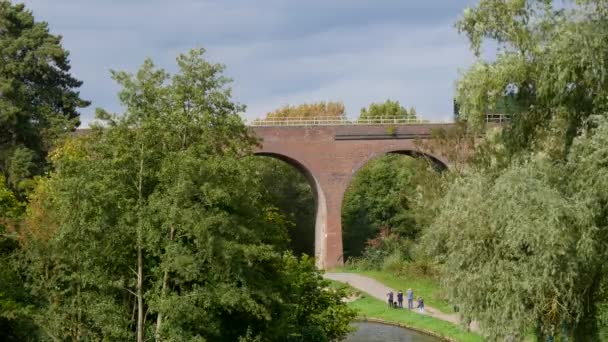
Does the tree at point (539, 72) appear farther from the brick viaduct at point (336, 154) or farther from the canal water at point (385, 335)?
the brick viaduct at point (336, 154)

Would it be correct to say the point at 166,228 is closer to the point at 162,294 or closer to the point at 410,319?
the point at 162,294

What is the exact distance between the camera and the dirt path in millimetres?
28141

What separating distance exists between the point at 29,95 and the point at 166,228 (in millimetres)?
20140

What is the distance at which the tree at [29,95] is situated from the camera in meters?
29.6

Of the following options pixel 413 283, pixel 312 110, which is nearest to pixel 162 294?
pixel 413 283

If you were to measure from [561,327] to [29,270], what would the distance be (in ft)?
35.1

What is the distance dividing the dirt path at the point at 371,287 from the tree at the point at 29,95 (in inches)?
520

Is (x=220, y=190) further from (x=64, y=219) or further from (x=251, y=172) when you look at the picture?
(x=64, y=219)

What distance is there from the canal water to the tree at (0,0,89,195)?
45.6 ft

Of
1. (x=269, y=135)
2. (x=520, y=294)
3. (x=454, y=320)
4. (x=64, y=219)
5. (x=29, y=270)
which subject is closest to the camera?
(x=520, y=294)

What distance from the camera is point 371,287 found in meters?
34.8

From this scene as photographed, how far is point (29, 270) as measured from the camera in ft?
52.7

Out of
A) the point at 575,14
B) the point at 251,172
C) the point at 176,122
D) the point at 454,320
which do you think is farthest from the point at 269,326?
the point at 454,320

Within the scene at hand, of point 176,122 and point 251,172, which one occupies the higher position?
point 176,122
